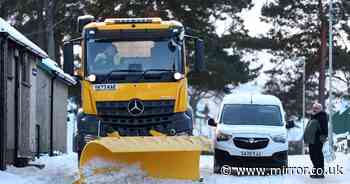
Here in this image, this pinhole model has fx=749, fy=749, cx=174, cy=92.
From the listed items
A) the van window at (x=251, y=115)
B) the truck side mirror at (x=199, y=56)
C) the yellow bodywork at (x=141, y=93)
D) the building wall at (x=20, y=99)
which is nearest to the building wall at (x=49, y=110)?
the building wall at (x=20, y=99)

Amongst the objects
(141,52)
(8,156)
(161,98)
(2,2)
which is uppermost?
(2,2)

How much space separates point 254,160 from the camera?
59.7 feet

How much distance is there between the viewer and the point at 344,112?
3216cm

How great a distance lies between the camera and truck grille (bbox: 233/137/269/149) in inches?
713

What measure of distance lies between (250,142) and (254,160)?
1.51ft

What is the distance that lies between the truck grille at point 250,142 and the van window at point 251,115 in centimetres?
121

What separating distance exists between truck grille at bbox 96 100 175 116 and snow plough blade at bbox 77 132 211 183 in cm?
139

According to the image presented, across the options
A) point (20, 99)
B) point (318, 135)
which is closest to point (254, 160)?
point (318, 135)

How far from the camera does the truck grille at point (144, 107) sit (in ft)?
50.3

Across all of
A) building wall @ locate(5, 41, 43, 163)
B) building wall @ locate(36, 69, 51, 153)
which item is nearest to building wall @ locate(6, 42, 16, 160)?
building wall @ locate(5, 41, 43, 163)

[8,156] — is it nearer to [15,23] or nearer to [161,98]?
[161,98]

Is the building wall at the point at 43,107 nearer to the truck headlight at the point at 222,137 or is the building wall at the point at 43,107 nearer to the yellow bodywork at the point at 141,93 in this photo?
the truck headlight at the point at 222,137

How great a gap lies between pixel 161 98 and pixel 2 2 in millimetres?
29493

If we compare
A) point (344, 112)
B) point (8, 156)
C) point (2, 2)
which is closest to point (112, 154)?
point (8, 156)
